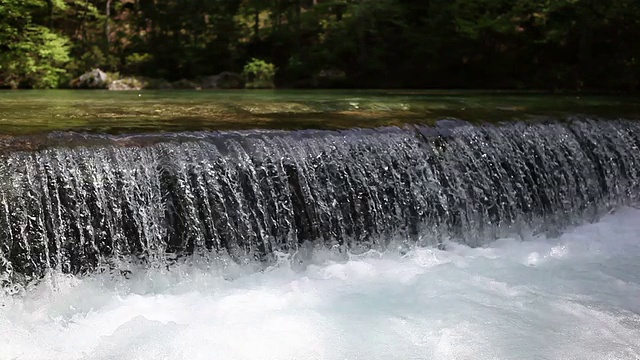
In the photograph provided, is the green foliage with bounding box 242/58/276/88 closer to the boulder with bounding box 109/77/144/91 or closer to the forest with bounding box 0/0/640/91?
the forest with bounding box 0/0/640/91

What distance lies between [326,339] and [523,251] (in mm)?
2765

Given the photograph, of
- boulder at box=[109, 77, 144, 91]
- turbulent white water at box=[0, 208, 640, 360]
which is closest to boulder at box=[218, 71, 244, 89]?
Answer: boulder at box=[109, 77, 144, 91]

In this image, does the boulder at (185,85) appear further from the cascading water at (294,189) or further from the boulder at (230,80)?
the cascading water at (294,189)

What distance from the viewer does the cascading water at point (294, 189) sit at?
4.79 metres

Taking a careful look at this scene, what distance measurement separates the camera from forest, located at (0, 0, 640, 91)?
1658 cm

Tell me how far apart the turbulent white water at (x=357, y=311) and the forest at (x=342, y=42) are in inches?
469

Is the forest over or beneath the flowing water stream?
over

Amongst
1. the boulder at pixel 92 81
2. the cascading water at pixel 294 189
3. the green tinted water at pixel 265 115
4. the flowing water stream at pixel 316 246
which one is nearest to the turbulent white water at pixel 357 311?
the flowing water stream at pixel 316 246

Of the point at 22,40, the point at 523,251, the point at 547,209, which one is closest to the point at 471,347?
the point at 523,251

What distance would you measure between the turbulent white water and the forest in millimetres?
11904

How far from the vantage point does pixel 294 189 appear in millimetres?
5676

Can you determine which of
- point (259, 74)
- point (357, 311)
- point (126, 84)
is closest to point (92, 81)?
point (126, 84)

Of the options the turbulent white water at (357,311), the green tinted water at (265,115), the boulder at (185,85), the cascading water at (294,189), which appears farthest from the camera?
the boulder at (185,85)

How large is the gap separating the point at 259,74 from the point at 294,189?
14625 millimetres
